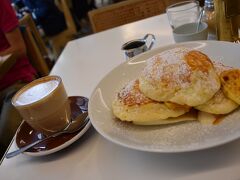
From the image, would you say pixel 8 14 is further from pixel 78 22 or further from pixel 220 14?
pixel 78 22

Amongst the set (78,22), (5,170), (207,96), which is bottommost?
(78,22)

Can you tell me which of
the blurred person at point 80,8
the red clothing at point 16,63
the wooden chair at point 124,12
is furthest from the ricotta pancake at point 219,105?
the blurred person at point 80,8

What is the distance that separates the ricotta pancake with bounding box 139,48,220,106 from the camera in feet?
1.61

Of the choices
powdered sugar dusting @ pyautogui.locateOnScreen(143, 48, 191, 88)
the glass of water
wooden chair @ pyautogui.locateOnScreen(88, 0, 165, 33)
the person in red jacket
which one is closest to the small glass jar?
the glass of water

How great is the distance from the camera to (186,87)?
0.50 m

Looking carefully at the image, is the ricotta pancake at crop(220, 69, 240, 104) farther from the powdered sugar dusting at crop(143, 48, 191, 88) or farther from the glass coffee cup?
the glass coffee cup

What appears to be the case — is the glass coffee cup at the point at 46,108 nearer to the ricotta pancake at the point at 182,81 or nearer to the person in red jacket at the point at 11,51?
the ricotta pancake at the point at 182,81

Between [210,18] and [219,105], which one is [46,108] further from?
[210,18]

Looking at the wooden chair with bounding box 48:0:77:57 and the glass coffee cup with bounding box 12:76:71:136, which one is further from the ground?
the glass coffee cup with bounding box 12:76:71:136

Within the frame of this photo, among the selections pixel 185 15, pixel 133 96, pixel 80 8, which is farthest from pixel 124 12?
pixel 80 8

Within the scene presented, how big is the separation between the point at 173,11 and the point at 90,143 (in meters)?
0.54

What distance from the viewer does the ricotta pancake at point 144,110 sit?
0.51 meters

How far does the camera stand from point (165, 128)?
1.71 feet

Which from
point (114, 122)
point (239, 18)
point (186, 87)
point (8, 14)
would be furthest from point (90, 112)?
point (8, 14)
